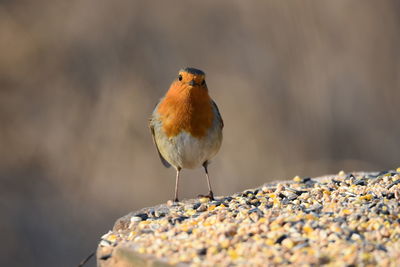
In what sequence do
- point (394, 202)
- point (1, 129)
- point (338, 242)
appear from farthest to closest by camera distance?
point (1, 129) → point (394, 202) → point (338, 242)

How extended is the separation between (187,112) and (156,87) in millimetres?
2921

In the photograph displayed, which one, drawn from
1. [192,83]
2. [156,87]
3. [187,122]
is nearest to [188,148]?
[187,122]

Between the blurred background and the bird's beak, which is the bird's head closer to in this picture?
the bird's beak

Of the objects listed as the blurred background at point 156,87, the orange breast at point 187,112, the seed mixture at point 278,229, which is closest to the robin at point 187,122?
the orange breast at point 187,112

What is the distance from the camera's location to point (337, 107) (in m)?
7.07

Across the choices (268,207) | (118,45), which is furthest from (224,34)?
(268,207)

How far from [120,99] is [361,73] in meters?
2.53

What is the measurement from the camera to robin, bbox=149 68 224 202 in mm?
4191

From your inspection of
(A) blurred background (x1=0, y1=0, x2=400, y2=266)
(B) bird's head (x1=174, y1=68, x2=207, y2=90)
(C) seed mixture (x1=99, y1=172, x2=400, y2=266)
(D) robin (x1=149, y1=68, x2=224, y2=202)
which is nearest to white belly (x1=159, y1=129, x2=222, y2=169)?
(D) robin (x1=149, y1=68, x2=224, y2=202)

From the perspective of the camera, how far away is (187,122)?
4.22 meters

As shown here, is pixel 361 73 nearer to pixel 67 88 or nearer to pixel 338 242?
pixel 67 88

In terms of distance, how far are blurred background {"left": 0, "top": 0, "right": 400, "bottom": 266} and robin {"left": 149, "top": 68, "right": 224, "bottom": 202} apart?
258cm

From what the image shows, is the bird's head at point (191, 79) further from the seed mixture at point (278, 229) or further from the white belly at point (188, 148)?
the seed mixture at point (278, 229)

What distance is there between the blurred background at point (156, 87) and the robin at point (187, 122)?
258cm
